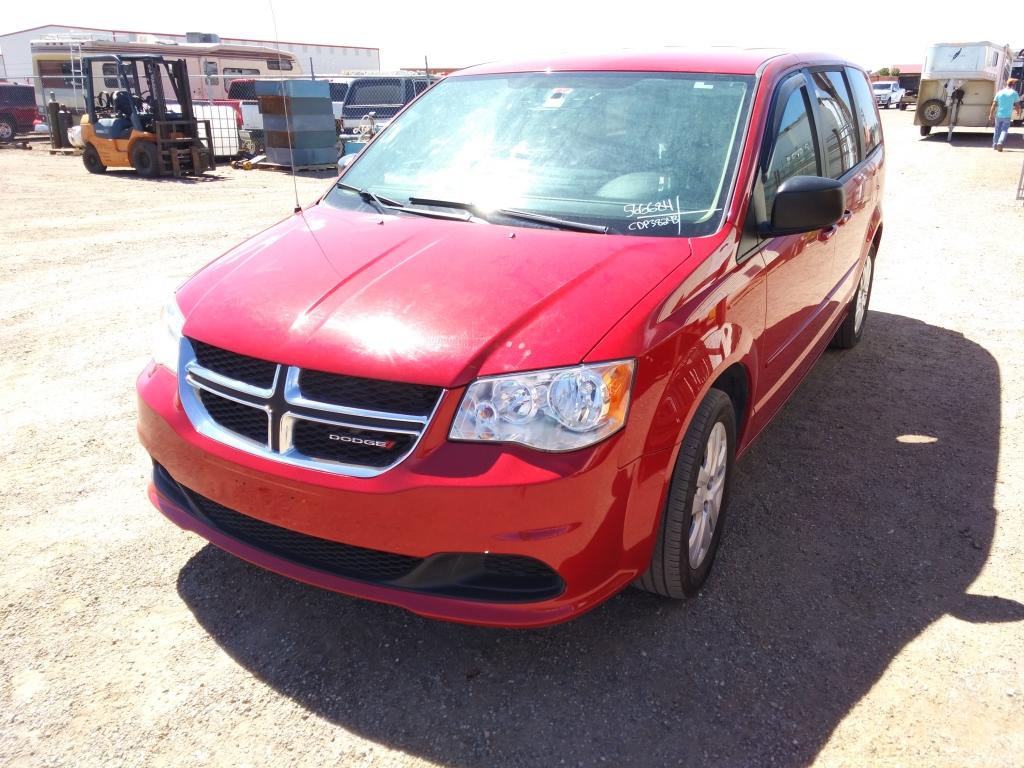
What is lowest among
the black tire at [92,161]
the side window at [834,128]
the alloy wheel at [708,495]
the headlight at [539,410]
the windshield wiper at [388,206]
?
the black tire at [92,161]

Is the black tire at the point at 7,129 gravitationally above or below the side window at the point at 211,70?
below

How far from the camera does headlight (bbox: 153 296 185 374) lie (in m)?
2.80

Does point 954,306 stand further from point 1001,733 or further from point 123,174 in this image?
point 123,174

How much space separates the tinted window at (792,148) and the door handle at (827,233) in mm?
273

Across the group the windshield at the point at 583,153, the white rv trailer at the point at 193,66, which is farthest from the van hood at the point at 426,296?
the white rv trailer at the point at 193,66

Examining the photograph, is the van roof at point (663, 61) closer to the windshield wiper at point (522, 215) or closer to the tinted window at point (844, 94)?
the tinted window at point (844, 94)

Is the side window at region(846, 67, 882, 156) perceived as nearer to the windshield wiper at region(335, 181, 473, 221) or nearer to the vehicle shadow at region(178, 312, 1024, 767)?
the vehicle shadow at region(178, 312, 1024, 767)

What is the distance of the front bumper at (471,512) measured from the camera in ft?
7.33

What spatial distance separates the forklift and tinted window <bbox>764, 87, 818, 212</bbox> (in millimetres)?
15235

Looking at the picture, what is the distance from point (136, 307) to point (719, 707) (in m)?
5.76

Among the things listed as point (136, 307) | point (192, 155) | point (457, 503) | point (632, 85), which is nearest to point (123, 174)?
point (192, 155)

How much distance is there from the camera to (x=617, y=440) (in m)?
2.31

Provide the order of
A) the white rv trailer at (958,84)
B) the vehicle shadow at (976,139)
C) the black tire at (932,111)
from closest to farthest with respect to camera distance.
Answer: the vehicle shadow at (976,139)
the white rv trailer at (958,84)
the black tire at (932,111)

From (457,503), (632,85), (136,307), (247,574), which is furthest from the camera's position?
(136,307)
